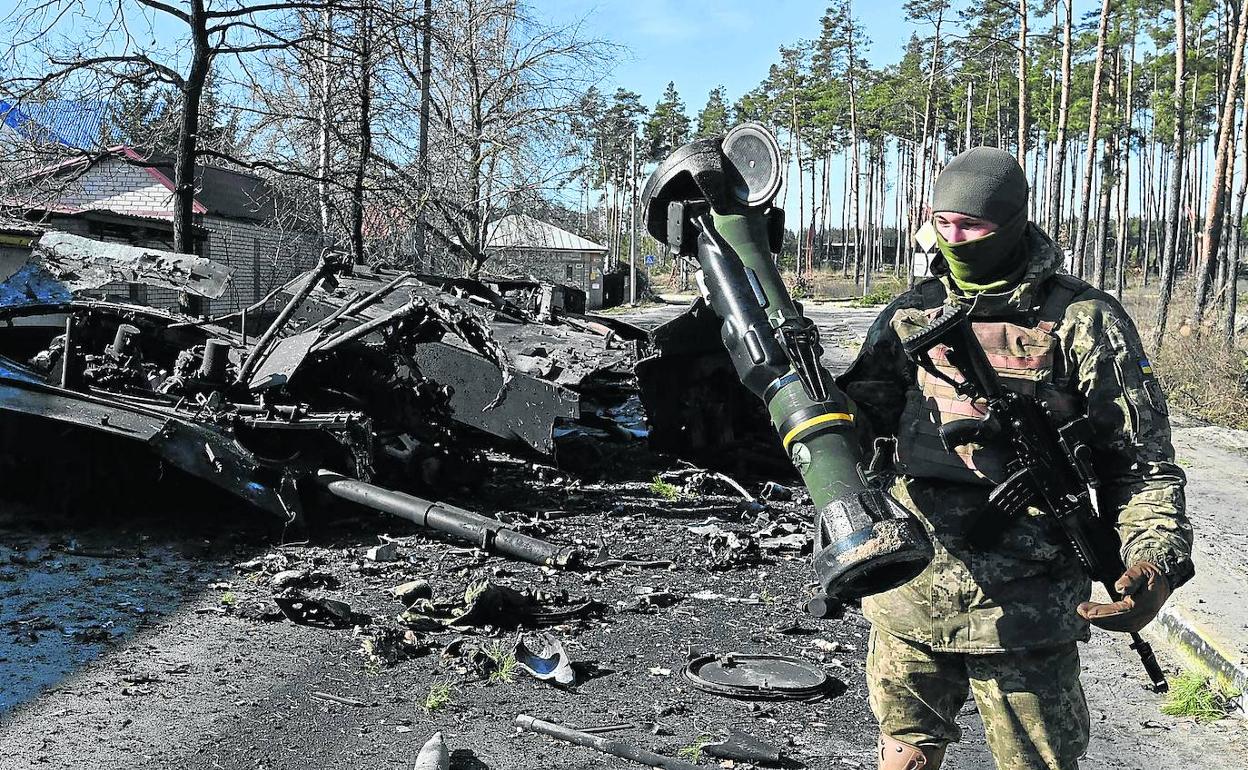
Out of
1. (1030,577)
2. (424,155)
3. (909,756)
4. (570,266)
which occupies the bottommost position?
(909,756)

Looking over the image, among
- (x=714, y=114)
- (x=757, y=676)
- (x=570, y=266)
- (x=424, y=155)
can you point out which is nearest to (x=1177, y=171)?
(x=424, y=155)

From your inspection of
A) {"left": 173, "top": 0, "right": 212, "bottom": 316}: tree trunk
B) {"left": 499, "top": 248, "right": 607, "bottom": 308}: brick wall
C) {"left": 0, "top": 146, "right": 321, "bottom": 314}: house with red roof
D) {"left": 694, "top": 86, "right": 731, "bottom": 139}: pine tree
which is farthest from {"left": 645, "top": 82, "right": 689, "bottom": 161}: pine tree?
{"left": 173, "top": 0, "right": 212, "bottom": 316}: tree trunk

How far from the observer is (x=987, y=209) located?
2494mm

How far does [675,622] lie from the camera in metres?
5.79

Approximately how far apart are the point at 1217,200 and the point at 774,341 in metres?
19.2

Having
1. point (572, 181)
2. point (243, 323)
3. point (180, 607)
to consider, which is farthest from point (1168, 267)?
point (180, 607)

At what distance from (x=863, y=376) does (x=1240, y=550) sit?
503 centimetres

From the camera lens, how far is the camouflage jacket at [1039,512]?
7.87ft

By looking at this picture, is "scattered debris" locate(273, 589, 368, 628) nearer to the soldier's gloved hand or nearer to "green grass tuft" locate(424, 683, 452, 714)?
"green grass tuft" locate(424, 683, 452, 714)

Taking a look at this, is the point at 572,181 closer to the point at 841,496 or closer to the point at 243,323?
the point at 243,323

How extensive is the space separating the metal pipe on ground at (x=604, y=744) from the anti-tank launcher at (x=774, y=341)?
A: 2.15 m

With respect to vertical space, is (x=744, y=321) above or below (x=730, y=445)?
above

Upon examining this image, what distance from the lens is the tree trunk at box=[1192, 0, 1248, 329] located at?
17.3 meters

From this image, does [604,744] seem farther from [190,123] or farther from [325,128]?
[325,128]
